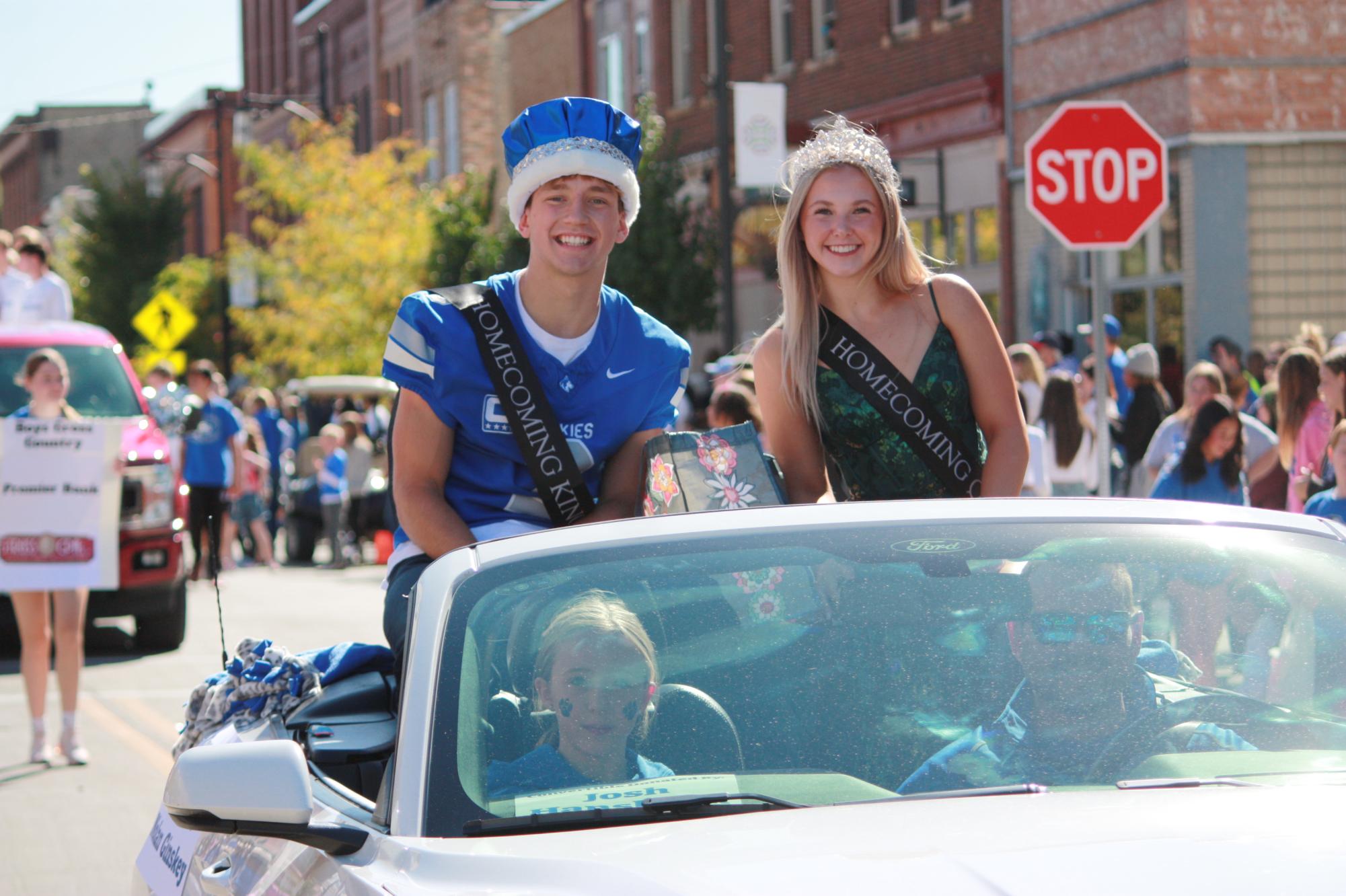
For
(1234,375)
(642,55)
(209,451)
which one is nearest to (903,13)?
(642,55)

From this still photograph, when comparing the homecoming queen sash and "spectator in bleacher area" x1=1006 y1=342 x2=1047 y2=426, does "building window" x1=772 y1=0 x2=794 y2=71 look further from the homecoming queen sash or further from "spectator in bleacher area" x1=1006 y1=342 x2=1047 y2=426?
the homecoming queen sash

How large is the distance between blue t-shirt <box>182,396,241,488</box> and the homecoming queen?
47.6 feet

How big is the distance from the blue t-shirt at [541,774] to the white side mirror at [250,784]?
0.29 metres

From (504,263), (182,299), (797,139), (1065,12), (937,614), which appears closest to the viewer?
(937,614)

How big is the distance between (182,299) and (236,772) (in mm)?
51930

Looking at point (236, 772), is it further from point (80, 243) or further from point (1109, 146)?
point (80, 243)

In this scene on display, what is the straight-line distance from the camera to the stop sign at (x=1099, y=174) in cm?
→ 989

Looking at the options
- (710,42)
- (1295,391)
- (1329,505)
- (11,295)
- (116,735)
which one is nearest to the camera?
(1329,505)

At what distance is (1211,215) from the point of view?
19.1 metres

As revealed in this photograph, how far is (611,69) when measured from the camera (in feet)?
115

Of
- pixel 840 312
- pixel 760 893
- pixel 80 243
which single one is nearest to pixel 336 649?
pixel 840 312

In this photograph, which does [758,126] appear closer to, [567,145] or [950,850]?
[567,145]

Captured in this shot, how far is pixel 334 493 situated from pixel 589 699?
19.7 metres

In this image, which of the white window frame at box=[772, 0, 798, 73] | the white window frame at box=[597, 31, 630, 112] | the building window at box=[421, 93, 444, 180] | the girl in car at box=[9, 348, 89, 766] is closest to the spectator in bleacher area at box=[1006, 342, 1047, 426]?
the girl in car at box=[9, 348, 89, 766]
